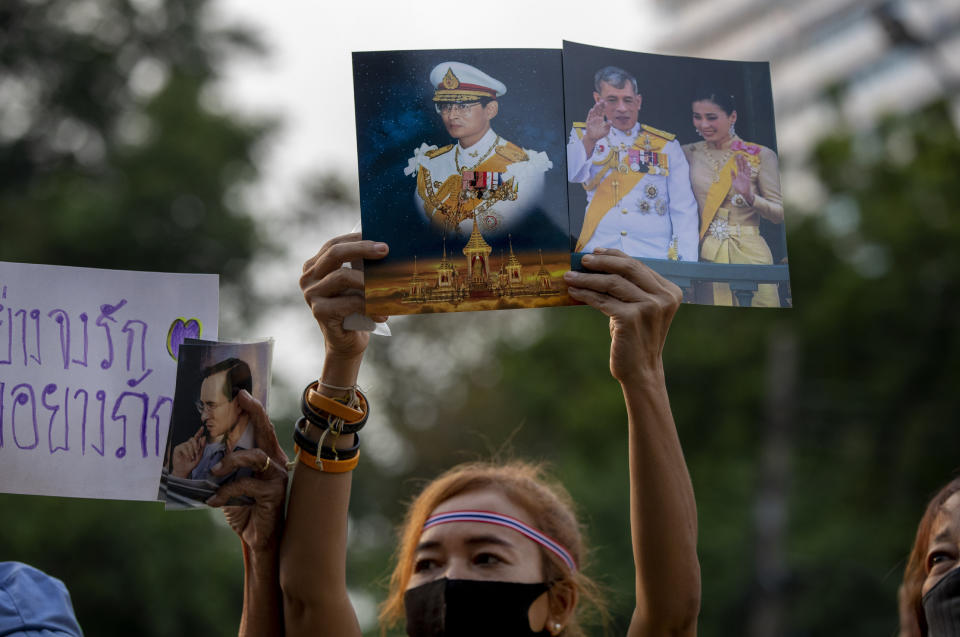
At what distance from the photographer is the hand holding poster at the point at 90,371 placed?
275cm

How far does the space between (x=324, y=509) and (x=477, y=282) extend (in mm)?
658

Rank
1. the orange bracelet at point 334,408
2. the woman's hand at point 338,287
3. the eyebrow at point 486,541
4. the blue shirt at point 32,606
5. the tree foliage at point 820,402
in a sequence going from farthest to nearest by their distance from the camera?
1. the tree foliage at point 820,402
2. the eyebrow at point 486,541
3. the orange bracelet at point 334,408
4. the woman's hand at point 338,287
5. the blue shirt at point 32,606

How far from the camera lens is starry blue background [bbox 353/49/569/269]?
103 inches

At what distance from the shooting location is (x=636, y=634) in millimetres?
2602

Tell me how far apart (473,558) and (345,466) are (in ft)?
1.66

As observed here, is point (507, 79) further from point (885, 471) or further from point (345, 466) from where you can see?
point (885, 471)

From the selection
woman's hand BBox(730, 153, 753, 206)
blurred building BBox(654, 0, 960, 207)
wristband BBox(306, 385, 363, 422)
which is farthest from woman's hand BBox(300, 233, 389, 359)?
blurred building BBox(654, 0, 960, 207)

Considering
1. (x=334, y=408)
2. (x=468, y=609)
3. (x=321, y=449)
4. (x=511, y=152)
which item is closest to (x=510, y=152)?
(x=511, y=152)

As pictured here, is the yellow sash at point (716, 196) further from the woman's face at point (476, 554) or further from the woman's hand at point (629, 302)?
the woman's face at point (476, 554)

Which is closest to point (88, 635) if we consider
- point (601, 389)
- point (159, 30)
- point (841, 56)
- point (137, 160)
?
point (137, 160)

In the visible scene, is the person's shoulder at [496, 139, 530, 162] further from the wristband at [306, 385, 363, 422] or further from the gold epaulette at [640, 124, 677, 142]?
the wristband at [306, 385, 363, 422]

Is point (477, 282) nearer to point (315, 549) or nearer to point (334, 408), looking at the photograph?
point (334, 408)

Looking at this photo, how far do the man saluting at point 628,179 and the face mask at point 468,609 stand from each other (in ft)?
3.10

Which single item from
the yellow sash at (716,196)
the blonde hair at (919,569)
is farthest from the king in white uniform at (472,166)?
the blonde hair at (919,569)
